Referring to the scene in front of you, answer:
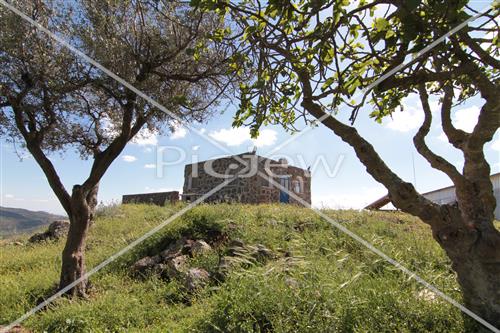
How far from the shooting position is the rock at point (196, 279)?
5858mm

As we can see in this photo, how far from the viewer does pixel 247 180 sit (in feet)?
55.9

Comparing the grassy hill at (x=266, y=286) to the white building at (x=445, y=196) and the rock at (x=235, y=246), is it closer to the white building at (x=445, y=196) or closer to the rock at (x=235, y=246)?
the rock at (x=235, y=246)

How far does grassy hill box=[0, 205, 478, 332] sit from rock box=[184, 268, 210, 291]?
17cm

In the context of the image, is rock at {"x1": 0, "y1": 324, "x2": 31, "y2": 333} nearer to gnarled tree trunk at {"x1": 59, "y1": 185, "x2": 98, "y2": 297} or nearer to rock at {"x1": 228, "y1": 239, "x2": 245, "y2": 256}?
gnarled tree trunk at {"x1": 59, "y1": 185, "x2": 98, "y2": 297}

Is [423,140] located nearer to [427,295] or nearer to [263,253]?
[427,295]

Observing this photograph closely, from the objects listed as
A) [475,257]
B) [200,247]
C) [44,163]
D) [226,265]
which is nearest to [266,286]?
[226,265]

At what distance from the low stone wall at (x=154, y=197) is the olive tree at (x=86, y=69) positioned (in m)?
10.6

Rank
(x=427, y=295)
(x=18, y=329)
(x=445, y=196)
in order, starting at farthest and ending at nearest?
(x=445, y=196)
(x=18, y=329)
(x=427, y=295)

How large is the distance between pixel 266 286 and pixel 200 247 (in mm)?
3382

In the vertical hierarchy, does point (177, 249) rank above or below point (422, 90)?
below

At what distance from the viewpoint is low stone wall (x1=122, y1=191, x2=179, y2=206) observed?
738 inches

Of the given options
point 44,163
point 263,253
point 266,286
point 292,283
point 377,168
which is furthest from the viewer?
point 44,163

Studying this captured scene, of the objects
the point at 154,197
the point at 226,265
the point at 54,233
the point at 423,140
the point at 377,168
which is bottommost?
the point at 226,265

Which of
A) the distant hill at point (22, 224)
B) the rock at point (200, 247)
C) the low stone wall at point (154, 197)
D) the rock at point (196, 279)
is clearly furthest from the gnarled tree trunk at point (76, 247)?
the low stone wall at point (154, 197)
